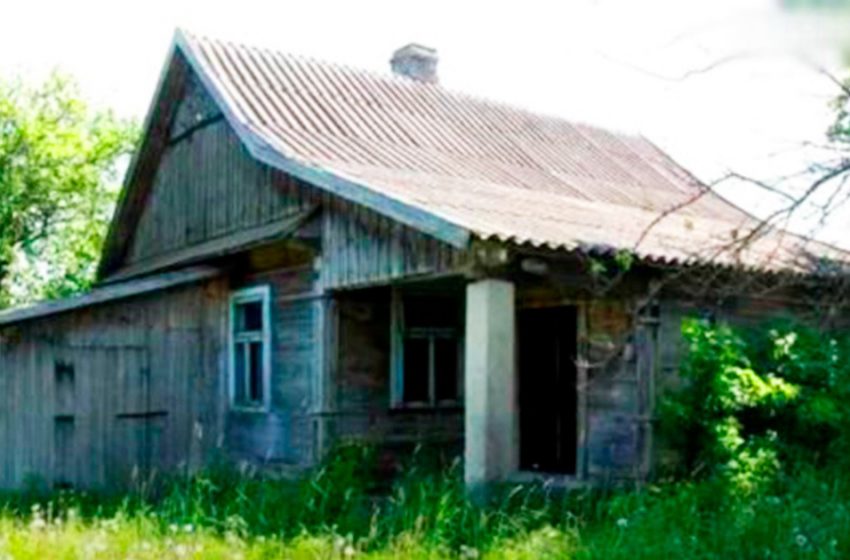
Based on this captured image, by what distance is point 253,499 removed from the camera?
9.64m

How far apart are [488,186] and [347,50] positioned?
6.55 metres

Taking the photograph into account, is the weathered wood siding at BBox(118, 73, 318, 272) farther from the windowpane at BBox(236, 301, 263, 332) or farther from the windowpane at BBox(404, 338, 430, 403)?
the windowpane at BBox(404, 338, 430, 403)

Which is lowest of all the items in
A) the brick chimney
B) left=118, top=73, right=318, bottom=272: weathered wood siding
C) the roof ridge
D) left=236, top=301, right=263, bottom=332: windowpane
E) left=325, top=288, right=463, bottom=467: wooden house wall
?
left=325, top=288, right=463, bottom=467: wooden house wall

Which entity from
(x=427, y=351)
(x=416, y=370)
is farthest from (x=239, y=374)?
(x=427, y=351)

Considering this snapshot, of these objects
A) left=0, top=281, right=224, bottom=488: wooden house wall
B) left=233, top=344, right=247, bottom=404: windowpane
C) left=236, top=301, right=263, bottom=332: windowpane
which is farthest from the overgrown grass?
left=236, top=301, right=263, bottom=332: windowpane

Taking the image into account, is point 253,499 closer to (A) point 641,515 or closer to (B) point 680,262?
(A) point 641,515

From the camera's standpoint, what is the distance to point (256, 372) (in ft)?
44.0

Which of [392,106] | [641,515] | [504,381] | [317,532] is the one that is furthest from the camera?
[392,106]

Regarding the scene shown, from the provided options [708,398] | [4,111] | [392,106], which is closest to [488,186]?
[392,106]

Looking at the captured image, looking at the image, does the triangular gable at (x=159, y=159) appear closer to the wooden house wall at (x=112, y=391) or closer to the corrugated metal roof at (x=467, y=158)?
the corrugated metal roof at (x=467, y=158)

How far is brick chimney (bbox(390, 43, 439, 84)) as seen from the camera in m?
17.5

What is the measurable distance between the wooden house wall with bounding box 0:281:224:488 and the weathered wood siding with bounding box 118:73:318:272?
1.24m

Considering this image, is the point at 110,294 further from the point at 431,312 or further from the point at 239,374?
the point at 431,312

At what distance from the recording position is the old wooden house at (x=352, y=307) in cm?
974
